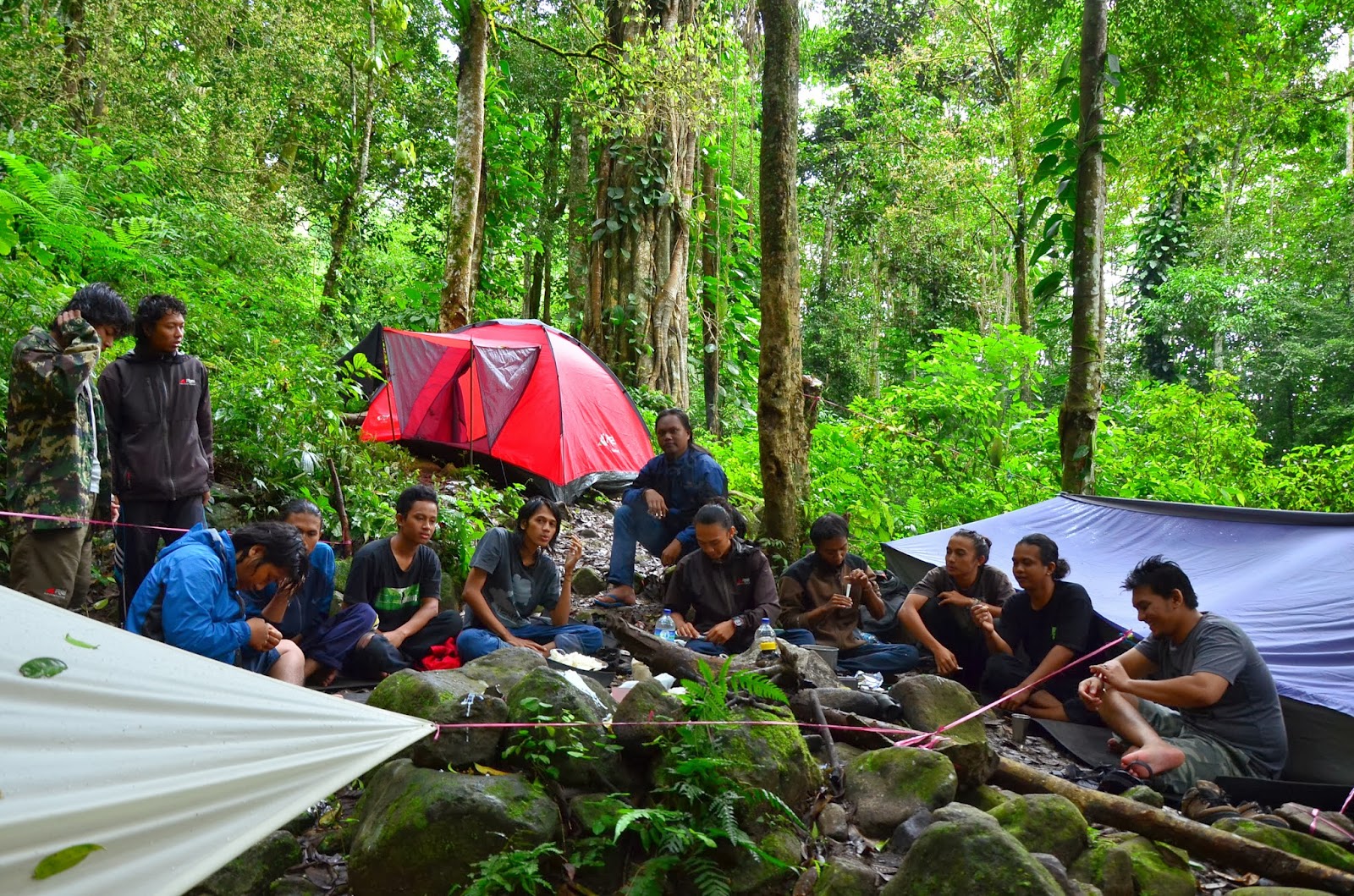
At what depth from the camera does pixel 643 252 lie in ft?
41.8

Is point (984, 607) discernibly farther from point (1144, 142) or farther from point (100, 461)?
point (1144, 142)

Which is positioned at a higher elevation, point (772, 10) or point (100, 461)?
point (772, 10)

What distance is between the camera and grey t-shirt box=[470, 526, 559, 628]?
5324 mm

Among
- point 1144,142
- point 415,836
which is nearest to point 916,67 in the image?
point 1144,142

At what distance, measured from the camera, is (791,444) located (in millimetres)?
7031

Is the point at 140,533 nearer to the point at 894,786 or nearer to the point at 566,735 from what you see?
the point at 566,735

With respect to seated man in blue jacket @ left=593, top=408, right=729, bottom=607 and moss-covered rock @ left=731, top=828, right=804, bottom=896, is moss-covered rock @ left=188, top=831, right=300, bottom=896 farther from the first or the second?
seated man in blue jacket @ left=593, top=408, right=729, bottom=607

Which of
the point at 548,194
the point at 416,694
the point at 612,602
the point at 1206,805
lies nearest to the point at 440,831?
the point at 416,694

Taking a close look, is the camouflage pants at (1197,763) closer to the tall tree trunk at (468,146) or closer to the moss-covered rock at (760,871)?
the moss-covered rock at (760,871)

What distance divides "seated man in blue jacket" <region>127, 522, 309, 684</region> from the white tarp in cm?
78

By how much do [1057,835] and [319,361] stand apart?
542 cm

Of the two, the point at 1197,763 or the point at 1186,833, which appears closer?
the point at 1186,833

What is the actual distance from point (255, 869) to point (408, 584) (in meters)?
2.21

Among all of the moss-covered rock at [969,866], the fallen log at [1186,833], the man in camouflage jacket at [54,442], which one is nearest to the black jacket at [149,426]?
the man in camouflage jacket at [54,442]
